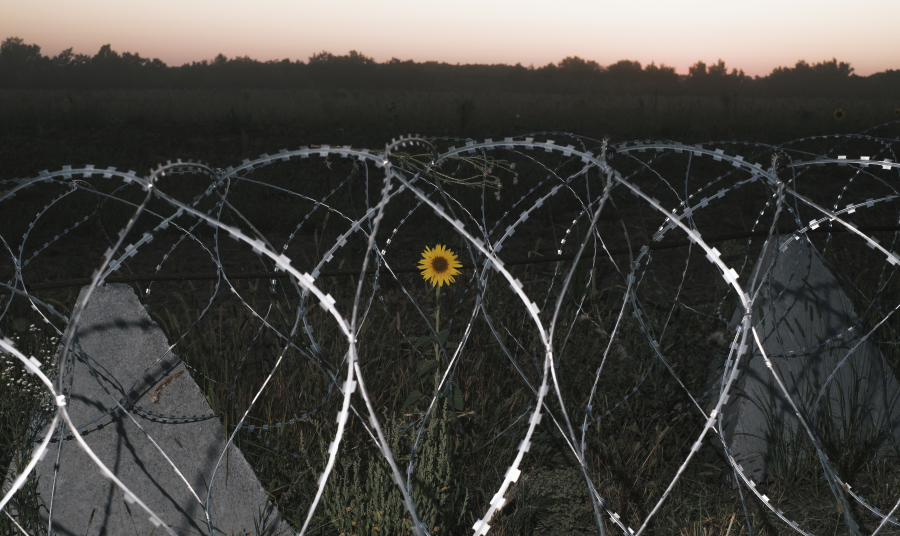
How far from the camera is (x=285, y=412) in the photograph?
2.87 metres

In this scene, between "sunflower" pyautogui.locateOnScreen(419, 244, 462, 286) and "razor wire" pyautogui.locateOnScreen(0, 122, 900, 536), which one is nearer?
"razor wire" pyautogui.locateOnScreen(0, 122, 900, 536)

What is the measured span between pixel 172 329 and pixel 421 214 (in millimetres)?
4262

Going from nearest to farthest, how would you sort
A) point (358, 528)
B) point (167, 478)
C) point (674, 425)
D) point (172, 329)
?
point (358, 528) < point (167, 478) < point (674, 425) < point (172, 329)

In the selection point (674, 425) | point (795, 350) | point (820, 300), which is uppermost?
point (820, 300)

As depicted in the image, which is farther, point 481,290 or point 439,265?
point 439,265

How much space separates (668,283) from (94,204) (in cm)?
670

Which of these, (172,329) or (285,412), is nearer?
(285,412)

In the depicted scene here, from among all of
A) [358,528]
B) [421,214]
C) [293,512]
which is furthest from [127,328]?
[421,214]

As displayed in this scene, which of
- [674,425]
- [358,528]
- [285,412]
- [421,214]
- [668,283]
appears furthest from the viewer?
[421,214]

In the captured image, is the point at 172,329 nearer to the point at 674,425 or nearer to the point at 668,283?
the point at 674,425

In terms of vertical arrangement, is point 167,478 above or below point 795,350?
below

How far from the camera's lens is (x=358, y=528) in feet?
7.63

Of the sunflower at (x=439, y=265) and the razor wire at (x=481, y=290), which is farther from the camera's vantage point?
the sunflower at (x=439, y=265)

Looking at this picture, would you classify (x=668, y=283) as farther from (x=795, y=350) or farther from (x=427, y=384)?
(x=427, y=384)
